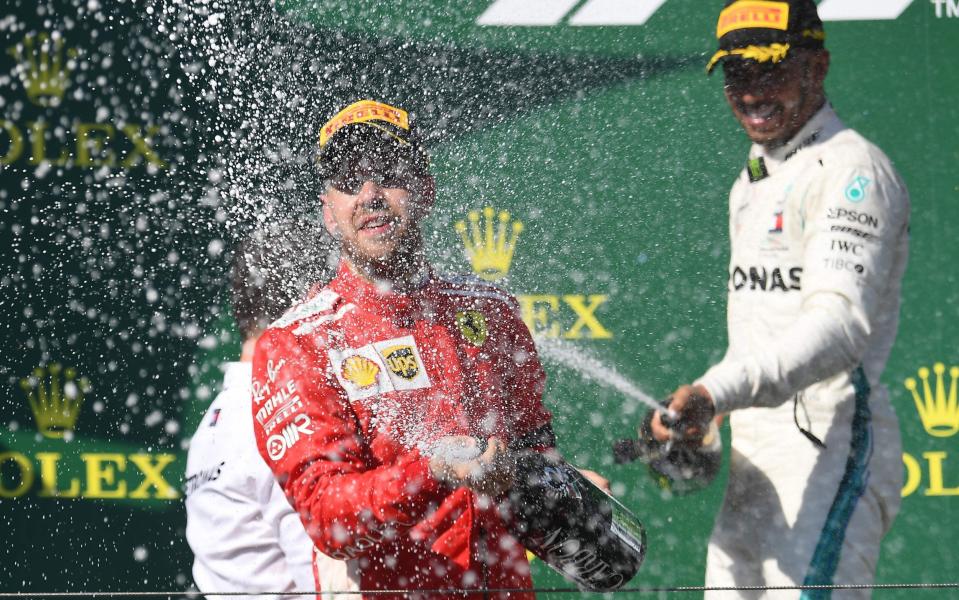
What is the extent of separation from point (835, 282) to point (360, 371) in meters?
0.91

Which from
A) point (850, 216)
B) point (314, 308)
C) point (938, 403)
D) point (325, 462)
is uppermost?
point (850, 216)

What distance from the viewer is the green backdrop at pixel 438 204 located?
2389mm

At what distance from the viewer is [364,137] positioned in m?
1.98

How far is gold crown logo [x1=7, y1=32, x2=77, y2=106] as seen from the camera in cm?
254

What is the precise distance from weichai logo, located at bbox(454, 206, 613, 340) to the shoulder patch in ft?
2.38

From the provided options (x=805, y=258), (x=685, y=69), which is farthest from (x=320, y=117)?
(x=805, y=258)

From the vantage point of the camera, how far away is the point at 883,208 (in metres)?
2.06

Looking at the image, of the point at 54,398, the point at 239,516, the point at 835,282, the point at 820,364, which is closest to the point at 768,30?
the point at 835,282

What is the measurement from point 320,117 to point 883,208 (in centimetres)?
142

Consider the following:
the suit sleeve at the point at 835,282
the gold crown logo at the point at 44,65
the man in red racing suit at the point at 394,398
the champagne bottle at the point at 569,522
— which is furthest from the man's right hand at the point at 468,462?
the gold crown logo at the point at 44,65

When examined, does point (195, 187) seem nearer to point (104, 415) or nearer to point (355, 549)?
point (104, 415)

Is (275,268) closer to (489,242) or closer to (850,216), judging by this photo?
(489,242)

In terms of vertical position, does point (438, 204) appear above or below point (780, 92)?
below

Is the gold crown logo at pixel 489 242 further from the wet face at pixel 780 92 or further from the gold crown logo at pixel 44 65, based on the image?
the gold crown logo at pixel 44 65
